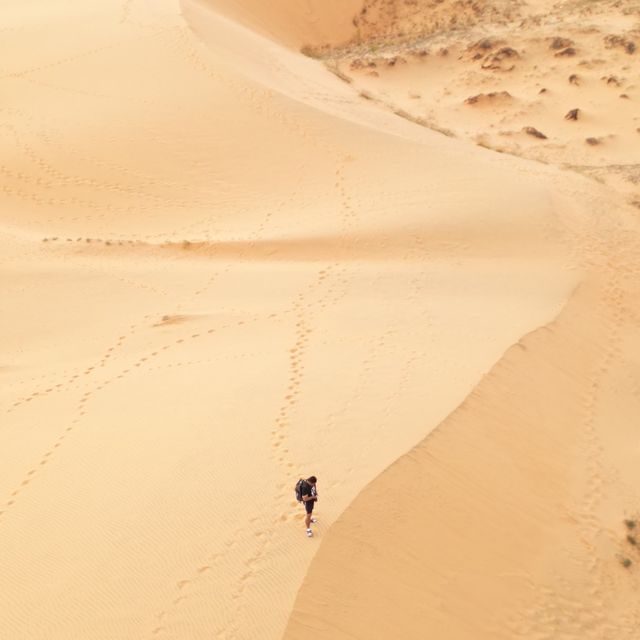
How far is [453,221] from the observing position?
13.6 m

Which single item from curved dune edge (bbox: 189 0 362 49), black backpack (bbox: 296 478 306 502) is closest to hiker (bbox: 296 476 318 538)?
black backpack (bbox: 296 478 306 502)

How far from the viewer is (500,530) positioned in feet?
23.4

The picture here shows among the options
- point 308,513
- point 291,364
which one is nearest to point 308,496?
point 308,513

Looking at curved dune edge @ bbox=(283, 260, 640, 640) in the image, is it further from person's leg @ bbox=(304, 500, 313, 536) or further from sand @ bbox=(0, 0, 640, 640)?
person's leg @ bbox=(304, 500, 313, 536)

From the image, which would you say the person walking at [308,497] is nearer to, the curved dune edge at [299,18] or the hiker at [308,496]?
the hiker at [308,496]

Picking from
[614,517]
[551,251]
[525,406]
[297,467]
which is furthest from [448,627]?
[551,251]

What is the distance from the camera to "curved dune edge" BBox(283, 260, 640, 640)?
19.9 ft

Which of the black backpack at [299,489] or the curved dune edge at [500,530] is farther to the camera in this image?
the black backpack at [299,489]

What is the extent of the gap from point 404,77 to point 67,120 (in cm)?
1066

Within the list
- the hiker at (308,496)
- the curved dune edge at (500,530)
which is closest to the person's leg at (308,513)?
the hiker at (308,496)

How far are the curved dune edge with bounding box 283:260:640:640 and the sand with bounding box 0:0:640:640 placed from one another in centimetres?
3

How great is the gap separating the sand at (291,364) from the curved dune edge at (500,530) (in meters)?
0.03

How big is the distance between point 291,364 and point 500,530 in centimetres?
311

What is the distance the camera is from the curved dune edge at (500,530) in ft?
19.9
